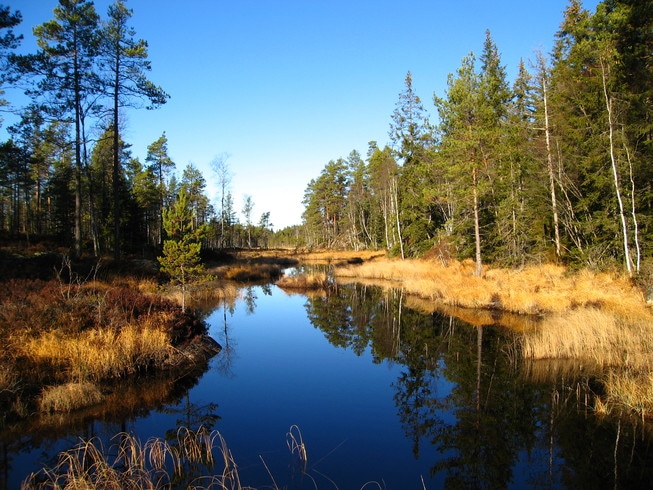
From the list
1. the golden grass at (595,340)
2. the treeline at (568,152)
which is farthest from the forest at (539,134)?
the golden grass at (595,340)

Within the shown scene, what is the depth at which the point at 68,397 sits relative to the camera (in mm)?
8188

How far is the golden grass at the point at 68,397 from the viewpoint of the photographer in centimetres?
801

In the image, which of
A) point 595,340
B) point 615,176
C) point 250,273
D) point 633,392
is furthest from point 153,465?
point 250,273

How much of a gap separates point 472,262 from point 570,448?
23039 millimetres

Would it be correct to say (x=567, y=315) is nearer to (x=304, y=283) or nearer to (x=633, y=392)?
(x=633, y=392)

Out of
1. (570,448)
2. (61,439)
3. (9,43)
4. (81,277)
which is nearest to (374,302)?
(81,277)

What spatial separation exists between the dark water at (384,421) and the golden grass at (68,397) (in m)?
0.41

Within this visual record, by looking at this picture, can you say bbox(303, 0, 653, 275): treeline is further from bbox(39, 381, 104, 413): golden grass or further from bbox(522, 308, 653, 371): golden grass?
bbox(39, 381, 104, 413): golden grass

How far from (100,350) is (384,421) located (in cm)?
699

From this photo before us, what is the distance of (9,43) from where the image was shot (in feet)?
61.7

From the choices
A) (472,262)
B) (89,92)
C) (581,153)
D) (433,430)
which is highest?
(89,92)

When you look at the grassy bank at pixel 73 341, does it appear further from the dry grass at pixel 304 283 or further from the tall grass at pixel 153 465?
the dry grass at pixel 304 283

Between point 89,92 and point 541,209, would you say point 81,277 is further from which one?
point 541,209

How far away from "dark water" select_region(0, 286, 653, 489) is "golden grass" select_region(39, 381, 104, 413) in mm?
410
